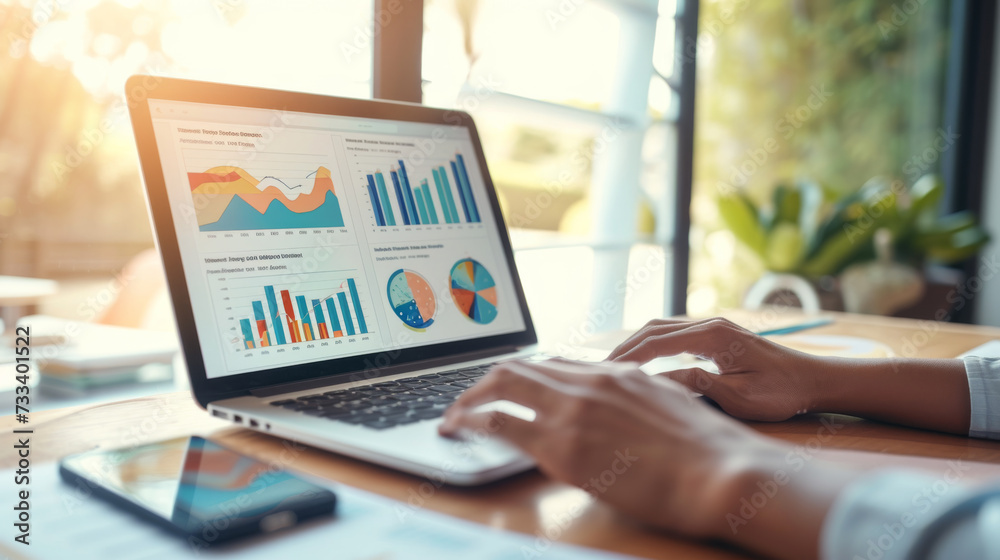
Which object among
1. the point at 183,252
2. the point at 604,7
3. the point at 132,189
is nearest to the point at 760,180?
the point at 604,7

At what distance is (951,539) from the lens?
0.31m

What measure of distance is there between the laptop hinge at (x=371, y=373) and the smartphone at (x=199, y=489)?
0.13 meters

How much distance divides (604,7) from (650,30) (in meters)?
0.19

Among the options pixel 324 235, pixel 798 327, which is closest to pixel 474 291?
pixel 324 235

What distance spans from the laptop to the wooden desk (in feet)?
0.05

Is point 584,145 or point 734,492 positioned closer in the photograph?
point 734,492

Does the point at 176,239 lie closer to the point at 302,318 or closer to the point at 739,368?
the point at 302,318

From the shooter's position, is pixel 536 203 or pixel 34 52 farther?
pixel 536 203

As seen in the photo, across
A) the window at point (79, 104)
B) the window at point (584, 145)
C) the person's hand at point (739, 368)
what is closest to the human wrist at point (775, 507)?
the person's hand at point (739, 368)

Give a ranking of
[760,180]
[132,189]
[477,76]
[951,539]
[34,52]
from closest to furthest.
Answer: [951,539], [477,76], [34,52], [132,189], [760,180]

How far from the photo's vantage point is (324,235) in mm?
711

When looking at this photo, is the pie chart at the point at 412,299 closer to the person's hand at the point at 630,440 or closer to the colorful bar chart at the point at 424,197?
the colorful bar chart at the point at 424,197

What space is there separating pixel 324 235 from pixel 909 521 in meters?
0.56

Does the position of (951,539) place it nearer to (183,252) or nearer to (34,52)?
(183,252)
